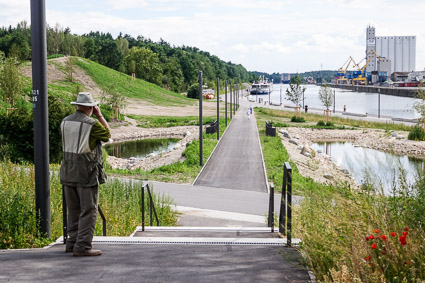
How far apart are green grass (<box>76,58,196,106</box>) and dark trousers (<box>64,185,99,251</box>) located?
7071cm

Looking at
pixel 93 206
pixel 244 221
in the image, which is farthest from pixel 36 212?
pixel 244 221

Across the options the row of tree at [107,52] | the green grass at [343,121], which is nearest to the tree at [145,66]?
the row of tree at [107,52]

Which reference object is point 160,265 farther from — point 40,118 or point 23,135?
point 23,135

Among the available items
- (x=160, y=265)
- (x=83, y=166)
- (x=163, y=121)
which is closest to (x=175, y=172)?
(x=83, y=166)

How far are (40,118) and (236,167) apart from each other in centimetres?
1628

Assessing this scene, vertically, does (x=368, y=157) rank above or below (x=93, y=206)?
above

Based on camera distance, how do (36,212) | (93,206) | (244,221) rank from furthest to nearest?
(244,221), (36,212), (93,206)

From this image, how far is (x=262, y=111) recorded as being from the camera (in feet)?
214

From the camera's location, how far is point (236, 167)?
21891 millimetres

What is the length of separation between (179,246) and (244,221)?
20.0ft

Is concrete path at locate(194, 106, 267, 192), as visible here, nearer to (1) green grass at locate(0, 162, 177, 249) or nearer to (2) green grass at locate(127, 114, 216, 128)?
(1) green grass at locate(0, 162, 177, 249)

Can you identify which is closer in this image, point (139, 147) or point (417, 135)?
point (139, 147)

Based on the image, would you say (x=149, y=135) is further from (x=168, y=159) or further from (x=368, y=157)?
(x=368, y=157)

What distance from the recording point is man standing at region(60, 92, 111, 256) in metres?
5.16
